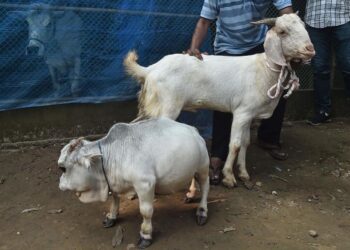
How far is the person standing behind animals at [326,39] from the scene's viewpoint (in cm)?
630

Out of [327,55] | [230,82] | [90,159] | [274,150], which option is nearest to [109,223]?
[90,159]

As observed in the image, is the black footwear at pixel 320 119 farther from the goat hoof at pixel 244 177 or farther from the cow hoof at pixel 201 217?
the cow hoof at pixel 201 217

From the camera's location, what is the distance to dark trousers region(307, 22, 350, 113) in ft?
21.0

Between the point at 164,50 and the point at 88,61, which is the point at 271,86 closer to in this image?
the point at 164,50

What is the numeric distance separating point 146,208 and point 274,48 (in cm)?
201

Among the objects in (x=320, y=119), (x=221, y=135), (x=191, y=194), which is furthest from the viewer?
(x=320, y=119)

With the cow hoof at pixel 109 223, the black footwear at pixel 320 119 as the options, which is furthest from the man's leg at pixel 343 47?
the cow hoof at pixel 109 223

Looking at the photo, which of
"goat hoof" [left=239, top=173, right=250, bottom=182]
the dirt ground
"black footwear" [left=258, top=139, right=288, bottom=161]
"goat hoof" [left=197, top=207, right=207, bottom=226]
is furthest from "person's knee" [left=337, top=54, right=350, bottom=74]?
"goat hoof" [left=197, top=207, right=207, bottom=226]

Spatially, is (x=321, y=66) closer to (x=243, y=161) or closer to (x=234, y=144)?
(x=243, y=161)

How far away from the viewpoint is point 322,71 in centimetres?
665

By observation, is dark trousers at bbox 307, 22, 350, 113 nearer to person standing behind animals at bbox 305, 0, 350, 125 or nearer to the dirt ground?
person standing behind animals at bbox 305, 0, 350, 125

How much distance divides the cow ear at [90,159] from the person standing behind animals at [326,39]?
148 inches

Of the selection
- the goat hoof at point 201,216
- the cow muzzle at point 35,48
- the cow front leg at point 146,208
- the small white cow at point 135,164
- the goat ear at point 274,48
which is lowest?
the goat hoof at point 201,216

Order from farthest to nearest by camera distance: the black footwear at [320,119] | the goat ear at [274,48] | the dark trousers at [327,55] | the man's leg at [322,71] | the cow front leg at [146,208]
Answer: the black footwear at [320,119], the man's leg at [322,71], the dark trousers at [327,55], the goat ear at [274,48], the cow front leg at [146,208]
